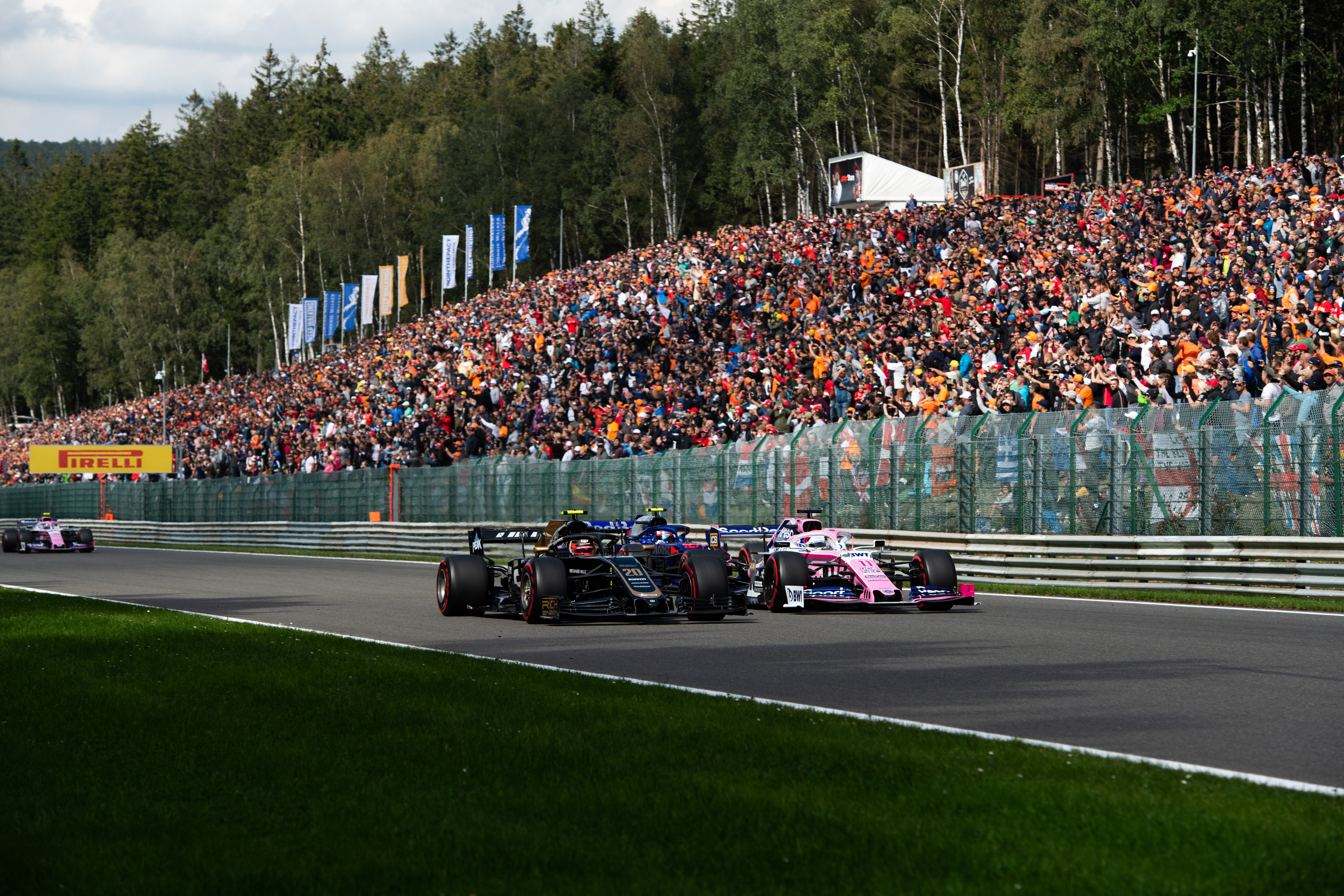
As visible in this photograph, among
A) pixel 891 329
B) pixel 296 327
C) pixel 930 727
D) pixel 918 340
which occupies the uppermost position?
pixel 296 327

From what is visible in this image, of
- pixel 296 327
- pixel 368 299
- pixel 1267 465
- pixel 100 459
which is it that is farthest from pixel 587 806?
pixel 296 327

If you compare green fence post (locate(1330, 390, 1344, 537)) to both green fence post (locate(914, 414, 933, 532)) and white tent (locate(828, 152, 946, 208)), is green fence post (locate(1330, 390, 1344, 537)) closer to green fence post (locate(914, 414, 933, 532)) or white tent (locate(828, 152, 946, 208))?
green fence post (locate(914, 414, 933, 532))

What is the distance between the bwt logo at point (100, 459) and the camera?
190 ft

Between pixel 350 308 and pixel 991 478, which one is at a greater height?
pixel 350 308

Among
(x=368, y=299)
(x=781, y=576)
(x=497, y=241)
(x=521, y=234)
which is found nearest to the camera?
(x=781, y=576)

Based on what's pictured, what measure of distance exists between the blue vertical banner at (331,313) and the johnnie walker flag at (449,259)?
1078 centimetres

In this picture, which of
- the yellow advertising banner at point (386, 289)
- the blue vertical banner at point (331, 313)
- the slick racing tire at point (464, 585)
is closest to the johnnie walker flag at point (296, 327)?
the blue vertical banner at point (331, 313)

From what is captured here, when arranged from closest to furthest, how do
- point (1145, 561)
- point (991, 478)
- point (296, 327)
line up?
1. point (1145, 561)
2. point (991, 478)
3. point (296, 327)

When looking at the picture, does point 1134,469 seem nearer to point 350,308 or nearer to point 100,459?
point 100,459

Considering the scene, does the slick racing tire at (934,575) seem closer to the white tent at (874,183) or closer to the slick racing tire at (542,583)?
the slick racing tire at (542,583)

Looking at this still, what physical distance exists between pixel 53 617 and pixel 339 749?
10065mm

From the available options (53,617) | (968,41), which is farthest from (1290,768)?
(968,41)

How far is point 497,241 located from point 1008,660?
49842 mm

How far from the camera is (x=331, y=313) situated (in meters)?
70.8
